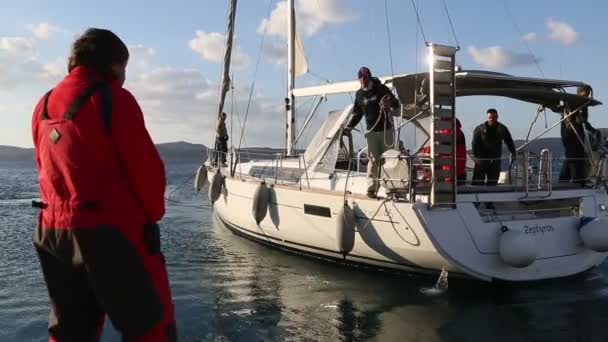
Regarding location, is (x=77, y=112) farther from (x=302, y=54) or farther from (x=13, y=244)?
(x=302, y=54)

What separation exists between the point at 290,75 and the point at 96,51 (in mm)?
11592

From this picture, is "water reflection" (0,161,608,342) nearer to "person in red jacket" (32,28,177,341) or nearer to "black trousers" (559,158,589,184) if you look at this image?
"black trousers" (559,158,589,184)

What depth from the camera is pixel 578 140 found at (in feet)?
29.7

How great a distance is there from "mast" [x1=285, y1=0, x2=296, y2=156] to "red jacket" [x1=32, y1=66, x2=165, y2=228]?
10.8 meters

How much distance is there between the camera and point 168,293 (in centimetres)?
261

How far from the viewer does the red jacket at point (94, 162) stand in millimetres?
2328

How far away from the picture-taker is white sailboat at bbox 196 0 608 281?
7.35m

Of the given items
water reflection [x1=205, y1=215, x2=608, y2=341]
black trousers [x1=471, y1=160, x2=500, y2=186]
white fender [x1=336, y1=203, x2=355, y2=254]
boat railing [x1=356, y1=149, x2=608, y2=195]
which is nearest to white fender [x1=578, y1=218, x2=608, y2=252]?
water reflection [x1=205, y1=215, x2=608, y2=341]

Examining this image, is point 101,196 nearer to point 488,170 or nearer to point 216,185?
point 488,170

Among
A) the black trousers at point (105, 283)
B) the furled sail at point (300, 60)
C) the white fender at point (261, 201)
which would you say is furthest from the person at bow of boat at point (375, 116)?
the black trousers at point (105, 283)

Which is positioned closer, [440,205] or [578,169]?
[440,205]

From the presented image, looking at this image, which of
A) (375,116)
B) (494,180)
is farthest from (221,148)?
(494,180)

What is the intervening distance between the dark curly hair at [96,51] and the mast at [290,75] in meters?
10.7

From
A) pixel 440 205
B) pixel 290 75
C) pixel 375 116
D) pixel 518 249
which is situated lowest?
pixel 518 249
